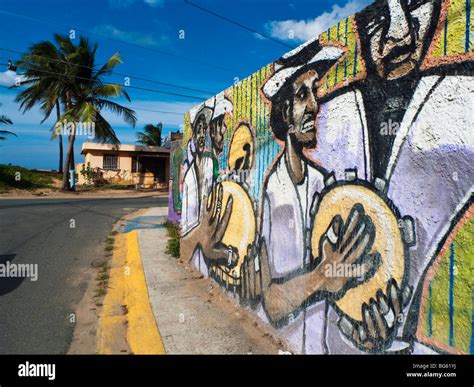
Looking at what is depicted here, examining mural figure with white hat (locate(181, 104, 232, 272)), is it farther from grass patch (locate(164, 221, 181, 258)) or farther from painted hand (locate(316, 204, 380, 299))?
painted hand (locate(316, 204, 380, 299))

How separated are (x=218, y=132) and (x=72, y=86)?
19414mm

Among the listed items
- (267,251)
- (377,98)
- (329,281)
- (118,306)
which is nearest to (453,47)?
(377,98)

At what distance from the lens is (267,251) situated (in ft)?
12.0

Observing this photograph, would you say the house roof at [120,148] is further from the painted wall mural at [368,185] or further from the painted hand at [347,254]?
the painted hand at [347,254]

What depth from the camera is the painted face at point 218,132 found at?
4941 millimetres

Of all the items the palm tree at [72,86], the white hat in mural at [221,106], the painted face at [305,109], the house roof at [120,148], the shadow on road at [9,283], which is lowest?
the shadow on road at [9,283]

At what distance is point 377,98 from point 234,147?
2325mm

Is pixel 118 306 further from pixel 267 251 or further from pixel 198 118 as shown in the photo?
pixel 198 118

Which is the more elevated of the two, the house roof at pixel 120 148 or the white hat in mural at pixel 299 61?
the house roof at pixel 120 148

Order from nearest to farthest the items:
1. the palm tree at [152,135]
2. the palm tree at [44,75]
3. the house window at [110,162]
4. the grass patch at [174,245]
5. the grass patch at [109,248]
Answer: the grass patch at [174,245]
the grass patch at [109,248]
the palm tree at [44,75]
the house window at [110,162]
the palm tree at [152,135]

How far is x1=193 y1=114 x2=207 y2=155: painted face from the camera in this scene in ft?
18.7

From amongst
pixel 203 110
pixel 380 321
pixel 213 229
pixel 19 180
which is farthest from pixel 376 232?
pixel 19 180

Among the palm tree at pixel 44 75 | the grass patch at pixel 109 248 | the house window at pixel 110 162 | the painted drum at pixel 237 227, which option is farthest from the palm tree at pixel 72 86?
the painted drum at pixel 237 227

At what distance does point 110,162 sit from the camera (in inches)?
1078
